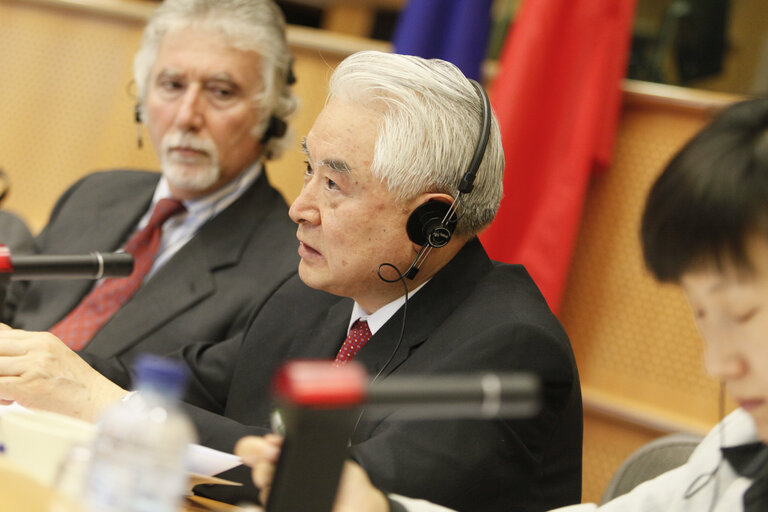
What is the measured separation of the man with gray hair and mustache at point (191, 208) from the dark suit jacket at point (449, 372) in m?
0.24

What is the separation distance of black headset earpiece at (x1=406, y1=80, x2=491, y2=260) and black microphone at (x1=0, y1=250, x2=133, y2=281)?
440 millimetres

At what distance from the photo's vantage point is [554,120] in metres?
2.38

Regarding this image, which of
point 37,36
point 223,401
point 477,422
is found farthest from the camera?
point 37,36

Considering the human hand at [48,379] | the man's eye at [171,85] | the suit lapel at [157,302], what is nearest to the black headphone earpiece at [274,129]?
the man's eye at [171,85]

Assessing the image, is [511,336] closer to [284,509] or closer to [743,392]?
[743,392]

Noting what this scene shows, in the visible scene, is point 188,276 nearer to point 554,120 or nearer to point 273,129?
point 273,129

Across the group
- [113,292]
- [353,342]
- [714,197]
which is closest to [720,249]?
A: [714,197]

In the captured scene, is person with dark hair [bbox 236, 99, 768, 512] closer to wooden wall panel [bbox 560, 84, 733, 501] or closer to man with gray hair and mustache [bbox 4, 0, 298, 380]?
man with gray hair and mustache [bbox 4, 0, 298, 380]

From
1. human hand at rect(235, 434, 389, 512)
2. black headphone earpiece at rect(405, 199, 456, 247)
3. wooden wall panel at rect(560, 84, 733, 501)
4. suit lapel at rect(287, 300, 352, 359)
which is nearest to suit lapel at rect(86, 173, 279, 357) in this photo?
suit lapel at rect(287, 300, 352, 359)

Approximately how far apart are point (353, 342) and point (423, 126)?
38cm

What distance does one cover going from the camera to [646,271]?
935 mm

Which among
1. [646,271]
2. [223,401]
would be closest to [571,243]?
[223,401]

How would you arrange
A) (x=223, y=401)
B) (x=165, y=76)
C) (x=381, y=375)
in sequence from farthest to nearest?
(x=165, y=76), (x=223, y=401), (x=381, y=375)

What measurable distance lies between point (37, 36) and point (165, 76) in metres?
1.06
